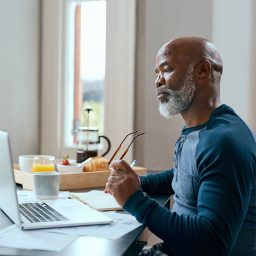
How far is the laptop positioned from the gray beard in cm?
38

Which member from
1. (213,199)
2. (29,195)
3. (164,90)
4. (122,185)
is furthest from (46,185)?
(213,199)

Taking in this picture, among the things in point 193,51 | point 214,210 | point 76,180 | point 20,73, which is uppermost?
point 193,51

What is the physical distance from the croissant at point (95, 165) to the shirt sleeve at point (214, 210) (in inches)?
27.4

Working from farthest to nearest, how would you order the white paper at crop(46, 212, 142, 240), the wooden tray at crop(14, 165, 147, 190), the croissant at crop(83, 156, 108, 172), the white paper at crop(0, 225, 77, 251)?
the croissant at crop(83, 156, 108, 172) → the wooden tray at crop(14, 165, 147, 190) → the white paper at crop(46, 212, 142, 240) → the white paper at crop(0, 225, 77, 251)

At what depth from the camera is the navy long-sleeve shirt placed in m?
1.04

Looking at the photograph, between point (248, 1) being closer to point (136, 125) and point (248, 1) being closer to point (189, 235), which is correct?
point (136, 125)

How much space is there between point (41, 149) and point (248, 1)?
1303mm

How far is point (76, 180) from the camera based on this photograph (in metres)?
1.70

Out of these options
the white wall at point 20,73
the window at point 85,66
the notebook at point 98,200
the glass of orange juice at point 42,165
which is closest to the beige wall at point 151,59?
the white wall at point 20,73

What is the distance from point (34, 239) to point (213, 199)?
43cm

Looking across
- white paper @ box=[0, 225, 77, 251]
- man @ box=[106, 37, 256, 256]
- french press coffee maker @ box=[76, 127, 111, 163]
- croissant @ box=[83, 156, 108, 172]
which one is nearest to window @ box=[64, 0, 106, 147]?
french press coffee maker @ box=[76, 127, 111, 163]

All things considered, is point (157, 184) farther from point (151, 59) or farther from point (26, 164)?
point (151, 59)

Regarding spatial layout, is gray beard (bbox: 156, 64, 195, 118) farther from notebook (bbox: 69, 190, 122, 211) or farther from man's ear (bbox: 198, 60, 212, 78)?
notebook (bbox: 69, 190, 122, 211)

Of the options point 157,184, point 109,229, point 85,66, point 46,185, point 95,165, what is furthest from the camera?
point 85,66
